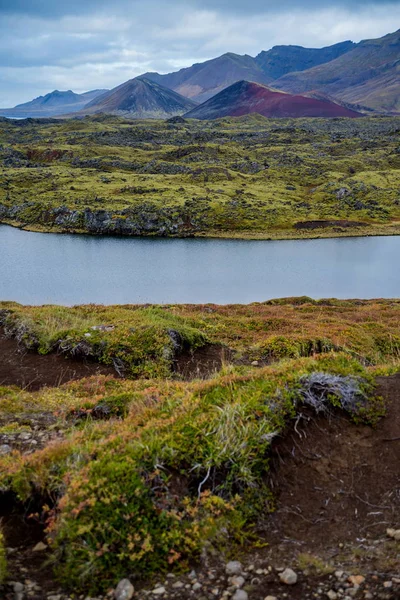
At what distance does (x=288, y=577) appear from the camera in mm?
6113

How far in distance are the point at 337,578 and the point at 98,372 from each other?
37.4 feet

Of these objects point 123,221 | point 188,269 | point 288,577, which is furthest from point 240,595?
point 123,221

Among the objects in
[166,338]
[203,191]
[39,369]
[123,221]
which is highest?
[203,191]

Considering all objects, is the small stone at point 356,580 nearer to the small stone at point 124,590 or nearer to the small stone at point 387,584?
the small stone at point 387,584

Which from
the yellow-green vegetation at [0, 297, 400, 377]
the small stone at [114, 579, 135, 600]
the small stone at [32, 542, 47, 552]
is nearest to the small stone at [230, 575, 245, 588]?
the small stone at [114, 579, 135, 600]

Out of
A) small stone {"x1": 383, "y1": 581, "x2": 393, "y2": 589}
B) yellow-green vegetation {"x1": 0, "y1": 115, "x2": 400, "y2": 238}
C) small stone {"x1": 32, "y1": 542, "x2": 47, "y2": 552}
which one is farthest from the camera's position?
yellow-green vegetation {"x1": 0, "y1": 115, "x2": 400, "y2": 238}

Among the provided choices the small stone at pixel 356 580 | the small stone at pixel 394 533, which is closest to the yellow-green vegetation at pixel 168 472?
the small stone at pixel 356 580

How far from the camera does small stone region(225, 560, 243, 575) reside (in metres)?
6.32

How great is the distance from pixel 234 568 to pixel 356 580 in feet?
5.51

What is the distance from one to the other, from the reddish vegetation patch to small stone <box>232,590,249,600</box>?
10455 millimetres

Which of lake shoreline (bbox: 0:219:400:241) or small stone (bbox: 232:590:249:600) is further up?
lake shoreline (bbox: 0:219:400:241)

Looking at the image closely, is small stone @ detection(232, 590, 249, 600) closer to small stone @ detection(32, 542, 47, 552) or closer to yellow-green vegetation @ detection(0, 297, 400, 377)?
small stone @ detection(32, 542, 47, 552)

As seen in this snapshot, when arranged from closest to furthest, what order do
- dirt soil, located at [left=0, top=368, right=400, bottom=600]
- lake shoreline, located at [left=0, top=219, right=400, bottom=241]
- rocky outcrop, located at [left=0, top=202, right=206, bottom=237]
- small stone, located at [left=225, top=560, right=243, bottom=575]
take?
dirt soil, located at [left=0, top=368, right=400, bottom=600] → small stone, located at [left=225, top=560, right=243, bottom=575] → lake shoreline, located at [left=0, top=219, right=400, bottom=241] → rocky outcrop, located at [left=0, top=202, right=206, bottom=237]

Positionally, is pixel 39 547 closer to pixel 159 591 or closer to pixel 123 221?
pixel 159 591
